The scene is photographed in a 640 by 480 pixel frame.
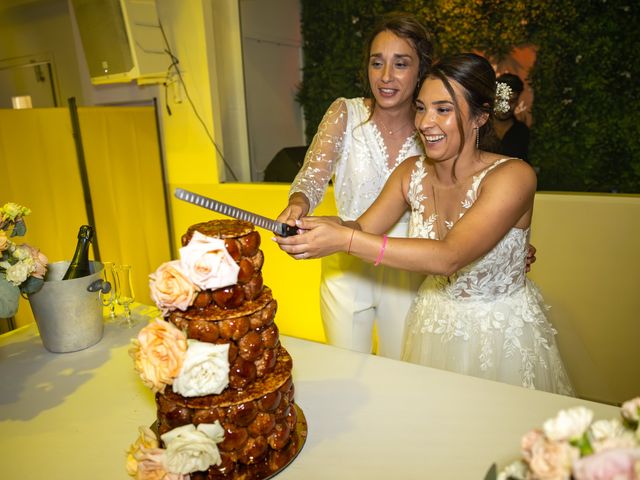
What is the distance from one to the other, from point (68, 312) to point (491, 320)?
56.0 inches

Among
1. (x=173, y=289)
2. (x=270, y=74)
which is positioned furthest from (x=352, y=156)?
(x=270, y=74)

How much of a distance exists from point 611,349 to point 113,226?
3.40 meters

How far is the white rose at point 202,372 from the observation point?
0.86 metres

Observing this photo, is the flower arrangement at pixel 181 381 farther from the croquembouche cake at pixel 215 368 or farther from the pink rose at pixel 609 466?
the pink rose at pixel 609 466

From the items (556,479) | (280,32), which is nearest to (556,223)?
(556,479)

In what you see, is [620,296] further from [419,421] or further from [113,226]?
[113,226]

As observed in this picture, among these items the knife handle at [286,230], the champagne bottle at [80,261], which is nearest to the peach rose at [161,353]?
the knife handle at [286,230]

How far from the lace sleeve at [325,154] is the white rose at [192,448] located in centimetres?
118

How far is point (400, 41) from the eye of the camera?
6.07 feet

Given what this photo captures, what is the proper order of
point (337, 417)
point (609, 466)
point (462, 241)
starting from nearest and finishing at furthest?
1. point (609, 466)
2. point (337, 417)
3. point (462, 241)

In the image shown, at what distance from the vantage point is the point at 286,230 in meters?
1.36

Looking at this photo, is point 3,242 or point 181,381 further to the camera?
point 3,242

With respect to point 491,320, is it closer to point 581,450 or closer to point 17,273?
point 581,450

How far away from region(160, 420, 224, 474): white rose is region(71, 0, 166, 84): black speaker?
10.5 feet
